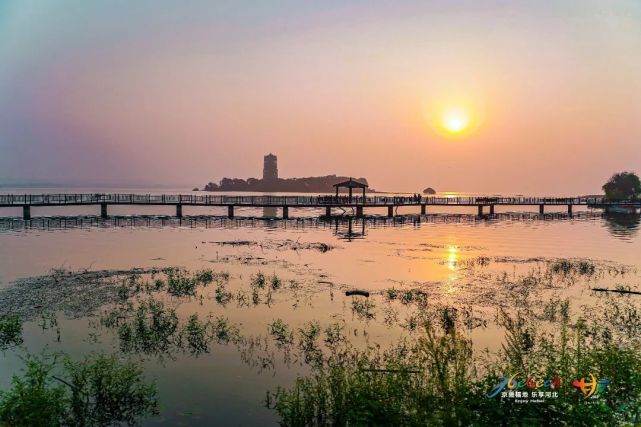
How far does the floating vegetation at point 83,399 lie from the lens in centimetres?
957

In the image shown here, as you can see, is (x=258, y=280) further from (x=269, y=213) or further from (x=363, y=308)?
(x=269, y=213)

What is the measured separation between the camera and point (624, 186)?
118875 mm

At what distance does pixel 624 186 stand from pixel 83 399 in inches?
5398

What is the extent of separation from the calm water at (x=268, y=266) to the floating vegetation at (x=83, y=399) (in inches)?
27.0

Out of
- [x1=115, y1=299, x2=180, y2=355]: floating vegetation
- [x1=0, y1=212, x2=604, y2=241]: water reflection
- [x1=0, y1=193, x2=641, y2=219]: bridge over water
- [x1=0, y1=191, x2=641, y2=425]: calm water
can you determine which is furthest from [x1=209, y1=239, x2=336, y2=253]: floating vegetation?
[x1=0, y1=193, x2=641, y2=219]: bridge over water

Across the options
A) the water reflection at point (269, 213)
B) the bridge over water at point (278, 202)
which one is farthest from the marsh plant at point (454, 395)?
the water reflection at point (269, 213)

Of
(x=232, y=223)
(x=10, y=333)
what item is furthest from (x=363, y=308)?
(x=232, y=223)

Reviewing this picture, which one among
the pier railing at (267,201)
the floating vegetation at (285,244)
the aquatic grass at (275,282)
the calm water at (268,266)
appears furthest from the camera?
the pier railing at (267,201)

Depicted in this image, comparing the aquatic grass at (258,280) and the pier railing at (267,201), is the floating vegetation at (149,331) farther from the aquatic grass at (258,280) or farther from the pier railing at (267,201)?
the pier railing at (267,201)

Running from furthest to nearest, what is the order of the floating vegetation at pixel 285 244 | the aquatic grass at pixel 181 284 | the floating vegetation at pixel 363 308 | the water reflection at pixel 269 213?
1. the water reflection at pixel 269 213
2. the floating vegetation at pixel 285 244
3. the aquatic grass at pixel 181 284
4. the floating vegetation at pixel 363 308

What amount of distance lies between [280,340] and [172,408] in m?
5.19

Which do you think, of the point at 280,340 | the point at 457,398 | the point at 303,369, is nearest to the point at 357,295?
the point at 280,340

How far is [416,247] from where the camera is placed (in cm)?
4325

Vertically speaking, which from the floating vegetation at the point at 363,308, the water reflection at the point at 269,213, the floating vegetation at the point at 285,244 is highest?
the water reflection at the point at 269,213
